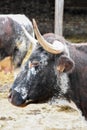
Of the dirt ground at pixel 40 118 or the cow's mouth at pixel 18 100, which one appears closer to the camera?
the cow's mouth at pixel 18 100

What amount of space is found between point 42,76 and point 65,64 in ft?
0.77

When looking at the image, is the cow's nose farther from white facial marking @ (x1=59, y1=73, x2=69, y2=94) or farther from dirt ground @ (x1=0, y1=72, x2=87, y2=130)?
dirt ground @ (x1=0, y1=72, x2=87, y2=130)

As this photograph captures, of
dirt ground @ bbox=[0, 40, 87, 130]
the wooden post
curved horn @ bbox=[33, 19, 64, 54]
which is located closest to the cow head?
curved horn @ bbox=[33, 19, 64, 54]

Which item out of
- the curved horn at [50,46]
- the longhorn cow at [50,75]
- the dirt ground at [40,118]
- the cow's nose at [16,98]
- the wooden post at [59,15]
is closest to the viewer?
the curved horn at [50,46]

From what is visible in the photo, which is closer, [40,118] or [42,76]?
[42,76]

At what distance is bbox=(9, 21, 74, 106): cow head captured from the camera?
395cm

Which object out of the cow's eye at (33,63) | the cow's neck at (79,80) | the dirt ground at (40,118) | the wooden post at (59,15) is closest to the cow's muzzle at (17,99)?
the cow's eye at (33,63)

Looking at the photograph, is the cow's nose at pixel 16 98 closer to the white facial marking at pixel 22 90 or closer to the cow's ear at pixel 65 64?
the white facial marking at pixel 22 90

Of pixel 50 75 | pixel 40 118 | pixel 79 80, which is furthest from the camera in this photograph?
pixel 40 118

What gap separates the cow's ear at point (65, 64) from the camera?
387 cm

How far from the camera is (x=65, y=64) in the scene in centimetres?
388

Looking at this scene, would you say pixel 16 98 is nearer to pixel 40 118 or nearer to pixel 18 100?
pixel 18 100

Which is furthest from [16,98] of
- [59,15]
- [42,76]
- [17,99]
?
[59,15]

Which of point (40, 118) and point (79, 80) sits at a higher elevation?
point (79, 80)
